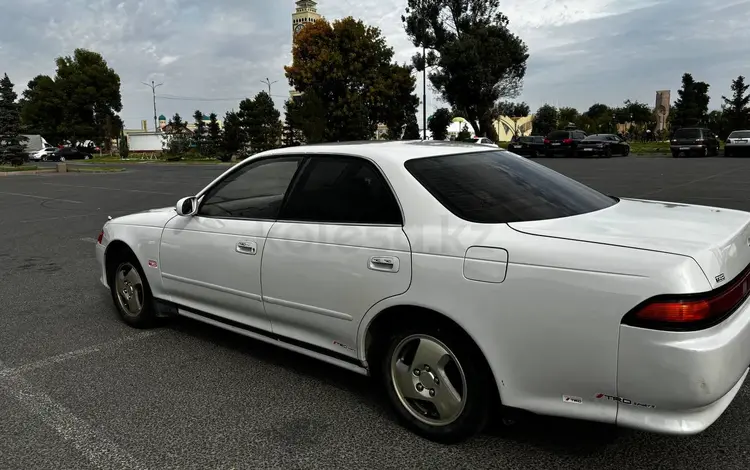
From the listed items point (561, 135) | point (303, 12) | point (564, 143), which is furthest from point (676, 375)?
point (303, 12)

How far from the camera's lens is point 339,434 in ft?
10.0

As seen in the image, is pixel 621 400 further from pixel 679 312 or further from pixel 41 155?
pixel 41 155

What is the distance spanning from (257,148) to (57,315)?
136 ft

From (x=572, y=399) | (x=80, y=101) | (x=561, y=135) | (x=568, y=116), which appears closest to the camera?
(x=572, y=399)

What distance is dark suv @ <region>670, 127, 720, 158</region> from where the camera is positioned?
31.3 m

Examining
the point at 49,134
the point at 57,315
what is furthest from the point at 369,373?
the point at 49,134

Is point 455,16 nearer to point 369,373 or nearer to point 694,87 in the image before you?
point 694,87

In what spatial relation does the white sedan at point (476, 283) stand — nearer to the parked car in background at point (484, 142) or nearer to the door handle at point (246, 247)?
the door handle at point (246, 247)

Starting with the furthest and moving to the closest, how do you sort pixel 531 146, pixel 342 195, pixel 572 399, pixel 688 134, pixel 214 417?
pixel 531 146 < pixel 688 134 < pixel 342 195 < pixel 214 417 < pixel 572 399

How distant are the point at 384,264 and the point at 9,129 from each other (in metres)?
33.0

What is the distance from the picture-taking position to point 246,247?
3666 millimetres

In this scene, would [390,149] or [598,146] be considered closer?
[390,149]

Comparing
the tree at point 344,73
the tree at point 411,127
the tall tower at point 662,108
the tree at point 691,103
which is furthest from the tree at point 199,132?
the tall tower at point 662,108

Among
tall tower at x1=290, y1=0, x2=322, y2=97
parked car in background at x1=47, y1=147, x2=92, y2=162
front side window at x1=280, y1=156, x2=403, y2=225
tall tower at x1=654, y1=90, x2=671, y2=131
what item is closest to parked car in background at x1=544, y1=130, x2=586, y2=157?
front side window at x1=280, y1=156, x2=403, y2=225
